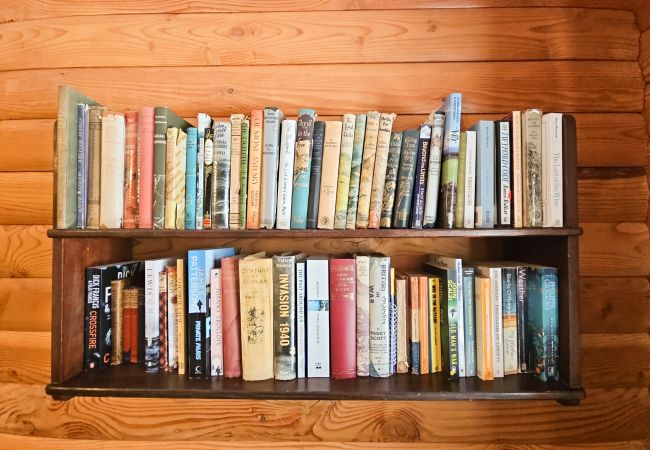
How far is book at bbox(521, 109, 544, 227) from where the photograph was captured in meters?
0.89

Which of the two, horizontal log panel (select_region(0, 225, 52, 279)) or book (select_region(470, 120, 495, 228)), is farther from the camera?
horizontal log panel (select_region(0, 225, 52, 279))

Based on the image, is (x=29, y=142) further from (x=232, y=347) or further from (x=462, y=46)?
(x=462, y=46)

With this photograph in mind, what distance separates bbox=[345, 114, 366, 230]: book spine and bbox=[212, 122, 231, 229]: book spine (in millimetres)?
284

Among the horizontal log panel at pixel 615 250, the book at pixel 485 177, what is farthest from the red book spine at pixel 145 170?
the horizontal log panel at pixel 615 250

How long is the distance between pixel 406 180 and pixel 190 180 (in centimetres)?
50

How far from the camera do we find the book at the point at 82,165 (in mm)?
901

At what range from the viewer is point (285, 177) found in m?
0.90

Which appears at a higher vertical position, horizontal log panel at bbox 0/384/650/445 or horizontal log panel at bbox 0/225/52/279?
horizontal log panel at bbox 0/225/52/279

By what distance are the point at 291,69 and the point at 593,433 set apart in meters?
1.40

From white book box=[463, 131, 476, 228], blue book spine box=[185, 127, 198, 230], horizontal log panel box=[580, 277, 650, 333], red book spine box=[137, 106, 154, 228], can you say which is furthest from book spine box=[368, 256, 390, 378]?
horizontal log panel box=[580, 277, 650, 333]

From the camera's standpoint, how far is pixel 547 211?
2.89 feet

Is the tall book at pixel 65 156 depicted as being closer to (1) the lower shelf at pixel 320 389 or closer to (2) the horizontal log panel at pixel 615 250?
(1) the lower shelf at pixel 320 389

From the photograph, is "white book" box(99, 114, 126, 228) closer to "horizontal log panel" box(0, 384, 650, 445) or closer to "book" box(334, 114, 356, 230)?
"book" box(334, 114, 356, 230)

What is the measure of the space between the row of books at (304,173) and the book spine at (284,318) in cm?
10
